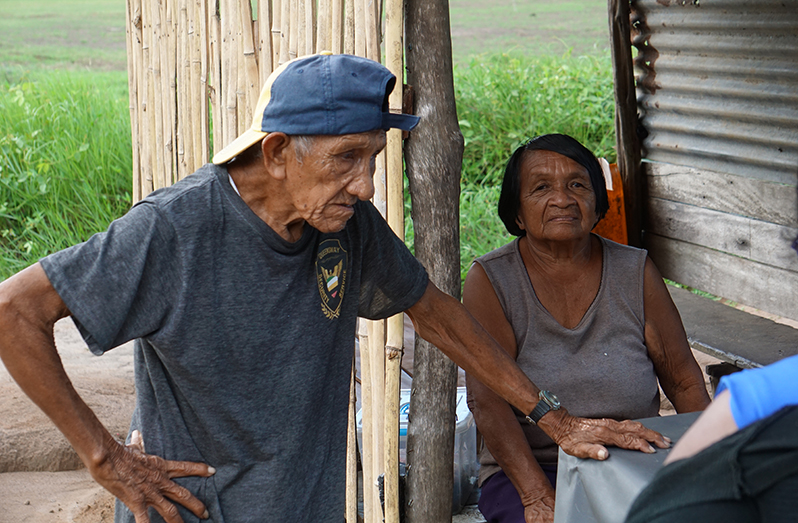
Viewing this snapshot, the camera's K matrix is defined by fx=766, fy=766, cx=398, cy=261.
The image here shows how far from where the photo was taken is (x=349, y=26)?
2.36 m

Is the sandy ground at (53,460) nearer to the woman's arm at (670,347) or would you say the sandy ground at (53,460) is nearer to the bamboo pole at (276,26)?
the woman's arm at (670,347)

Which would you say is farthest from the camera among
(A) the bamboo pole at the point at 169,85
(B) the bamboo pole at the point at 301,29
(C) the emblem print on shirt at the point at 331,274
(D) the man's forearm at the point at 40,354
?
(A) the bamboo pole at the point at 169,85

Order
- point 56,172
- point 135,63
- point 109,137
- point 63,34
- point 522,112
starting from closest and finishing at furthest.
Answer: point 135,63
point 56,172
point 109,137
point 522,112
point 63,34

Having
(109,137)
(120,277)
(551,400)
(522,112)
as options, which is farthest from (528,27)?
(120,277)

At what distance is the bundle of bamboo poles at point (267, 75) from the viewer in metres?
2.35

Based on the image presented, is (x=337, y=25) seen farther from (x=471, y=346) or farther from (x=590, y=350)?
(x=590, y=350)

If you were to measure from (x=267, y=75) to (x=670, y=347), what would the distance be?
Result: 1.63m

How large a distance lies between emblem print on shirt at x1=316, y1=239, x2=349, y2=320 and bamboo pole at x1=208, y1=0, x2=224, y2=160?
4.35ft

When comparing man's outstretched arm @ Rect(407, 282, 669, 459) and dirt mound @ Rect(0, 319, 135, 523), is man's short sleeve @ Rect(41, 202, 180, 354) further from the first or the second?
dirt mound @ Rect(0, 319, 135, 523)

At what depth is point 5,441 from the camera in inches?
148

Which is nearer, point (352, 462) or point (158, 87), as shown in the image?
point (352, 462)

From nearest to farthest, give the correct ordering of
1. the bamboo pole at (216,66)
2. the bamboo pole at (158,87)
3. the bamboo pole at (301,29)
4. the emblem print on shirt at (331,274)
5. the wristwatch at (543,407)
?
the emblem print on shirt at (331,274) → the wristwatch at (543,407) → the bamboo pole at (301,29) → the bamboo pole at (216,66) → the bamboo pole at (158,87)

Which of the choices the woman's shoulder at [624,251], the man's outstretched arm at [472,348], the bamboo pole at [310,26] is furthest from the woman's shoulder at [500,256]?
the bamboo pole at [310,26]

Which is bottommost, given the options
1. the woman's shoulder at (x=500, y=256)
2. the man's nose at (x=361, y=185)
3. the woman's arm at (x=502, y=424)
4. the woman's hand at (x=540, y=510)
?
the woman's hand at (x=540, y=510)
